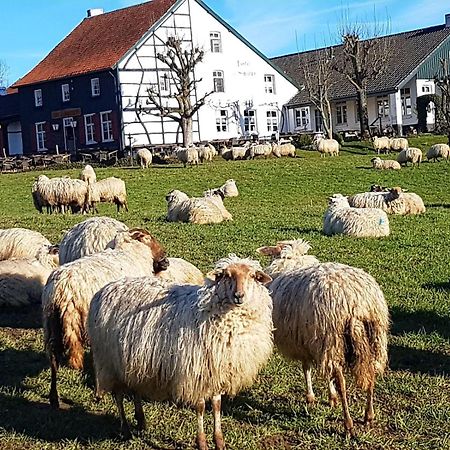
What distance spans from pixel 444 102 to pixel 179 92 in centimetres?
1864

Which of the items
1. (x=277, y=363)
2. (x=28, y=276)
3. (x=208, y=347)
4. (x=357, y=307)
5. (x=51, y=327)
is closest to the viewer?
(x=208, y=347)

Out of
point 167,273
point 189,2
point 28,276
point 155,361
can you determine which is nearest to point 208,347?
point 155,361

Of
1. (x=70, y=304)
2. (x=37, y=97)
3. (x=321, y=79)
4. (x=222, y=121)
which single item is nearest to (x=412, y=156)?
(x=222, y=121)

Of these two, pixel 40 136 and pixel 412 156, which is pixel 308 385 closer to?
pixel 412 156

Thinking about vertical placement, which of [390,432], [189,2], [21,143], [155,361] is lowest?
[390,432]

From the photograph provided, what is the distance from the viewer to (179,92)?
4528 cm

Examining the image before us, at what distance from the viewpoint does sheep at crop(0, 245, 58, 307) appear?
9.32 meters

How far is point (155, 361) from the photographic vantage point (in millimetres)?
5504

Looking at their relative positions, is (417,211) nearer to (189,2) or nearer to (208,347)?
(208,347)

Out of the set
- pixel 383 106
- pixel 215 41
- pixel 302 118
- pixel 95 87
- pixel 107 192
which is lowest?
pixel 107 192

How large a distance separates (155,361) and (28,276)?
14.8ft

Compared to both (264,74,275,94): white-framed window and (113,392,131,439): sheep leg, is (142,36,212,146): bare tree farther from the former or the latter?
(113,392,131,439): sheep leg

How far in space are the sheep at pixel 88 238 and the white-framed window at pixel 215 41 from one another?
143 feet

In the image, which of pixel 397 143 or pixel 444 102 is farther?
pixel 444 102
